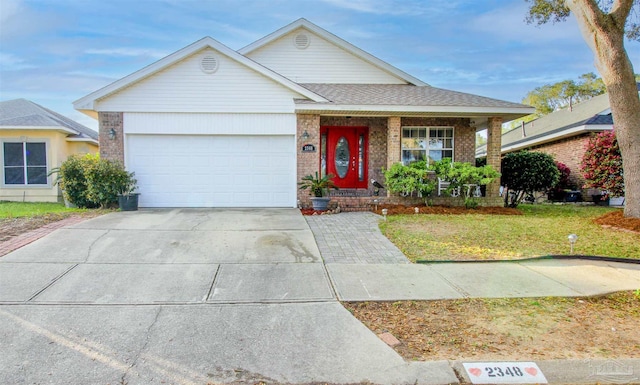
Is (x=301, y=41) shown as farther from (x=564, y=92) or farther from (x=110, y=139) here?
(x=564, y=92)

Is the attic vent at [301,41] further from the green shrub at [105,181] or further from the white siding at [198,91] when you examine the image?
the green shrub at [105,181]

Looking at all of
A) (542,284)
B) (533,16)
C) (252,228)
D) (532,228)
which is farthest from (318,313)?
(533,16)

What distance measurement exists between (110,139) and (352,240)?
320 inches

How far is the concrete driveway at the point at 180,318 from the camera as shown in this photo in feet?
9.43

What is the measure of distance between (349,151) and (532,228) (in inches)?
248

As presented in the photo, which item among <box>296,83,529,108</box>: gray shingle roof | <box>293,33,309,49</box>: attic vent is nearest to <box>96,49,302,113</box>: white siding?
<box>296,83,529,108</box>: gray shingle roof

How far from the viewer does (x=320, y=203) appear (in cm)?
1018

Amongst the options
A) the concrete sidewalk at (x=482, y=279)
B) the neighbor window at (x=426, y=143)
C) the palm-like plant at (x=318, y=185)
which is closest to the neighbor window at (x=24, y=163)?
the palm-like plant at (x=318, y=185)

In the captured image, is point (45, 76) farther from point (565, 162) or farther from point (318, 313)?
point (565, 162)

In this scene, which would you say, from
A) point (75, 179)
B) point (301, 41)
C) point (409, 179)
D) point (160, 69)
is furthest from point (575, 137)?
point (75, 179)

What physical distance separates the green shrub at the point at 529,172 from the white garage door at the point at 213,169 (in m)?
7.24

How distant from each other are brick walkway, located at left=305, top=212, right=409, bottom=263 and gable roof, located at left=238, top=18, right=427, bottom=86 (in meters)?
6.89

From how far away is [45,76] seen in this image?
19797 millimetres

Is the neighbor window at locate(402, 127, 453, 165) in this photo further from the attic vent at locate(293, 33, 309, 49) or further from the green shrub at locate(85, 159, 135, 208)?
the green shrub at locate(85, 159, 135, 208)
